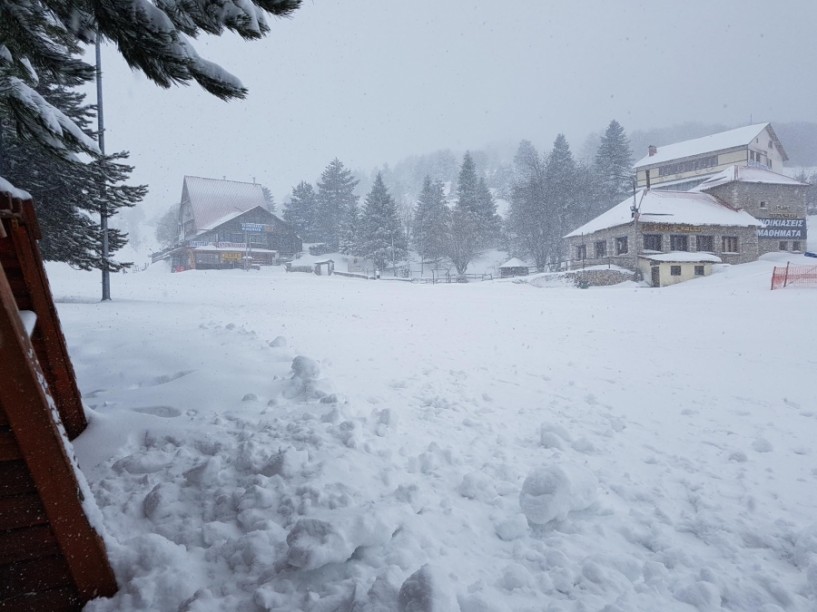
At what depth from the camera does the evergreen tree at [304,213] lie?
→ 60.0 m

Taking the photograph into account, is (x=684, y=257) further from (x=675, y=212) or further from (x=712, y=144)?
(x=712, y=144)

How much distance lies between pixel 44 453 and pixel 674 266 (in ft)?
118

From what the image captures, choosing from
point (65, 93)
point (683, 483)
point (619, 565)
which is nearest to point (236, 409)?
point (619, 565)

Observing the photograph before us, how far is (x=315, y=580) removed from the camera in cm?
219

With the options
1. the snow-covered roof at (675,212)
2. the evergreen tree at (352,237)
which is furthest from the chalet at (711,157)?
the evergreen tree at (352,237)

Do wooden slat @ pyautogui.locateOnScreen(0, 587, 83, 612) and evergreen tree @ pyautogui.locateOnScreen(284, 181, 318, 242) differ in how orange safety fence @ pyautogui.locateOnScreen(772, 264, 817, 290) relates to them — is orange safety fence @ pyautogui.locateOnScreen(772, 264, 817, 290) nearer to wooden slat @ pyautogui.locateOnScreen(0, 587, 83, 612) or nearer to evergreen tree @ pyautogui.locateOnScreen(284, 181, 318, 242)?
wooden slat @ pyautogui.locateOnScreen(0, 587, 83, 612)

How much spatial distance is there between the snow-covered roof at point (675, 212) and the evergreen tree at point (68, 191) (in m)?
33.1

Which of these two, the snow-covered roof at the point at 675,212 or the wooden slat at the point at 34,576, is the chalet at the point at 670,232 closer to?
the snow-covered roof at the point at 675,212

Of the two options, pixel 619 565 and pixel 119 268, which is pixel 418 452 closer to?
pixel 619 565

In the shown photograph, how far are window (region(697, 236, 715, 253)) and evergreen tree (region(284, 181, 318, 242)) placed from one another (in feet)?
151

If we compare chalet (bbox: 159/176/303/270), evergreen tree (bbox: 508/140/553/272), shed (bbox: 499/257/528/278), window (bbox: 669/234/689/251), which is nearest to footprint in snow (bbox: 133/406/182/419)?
window (bbox: 669/234/689/251)

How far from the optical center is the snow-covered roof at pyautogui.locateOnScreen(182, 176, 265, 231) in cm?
4841

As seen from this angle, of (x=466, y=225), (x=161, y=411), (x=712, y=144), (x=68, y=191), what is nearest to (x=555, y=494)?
(x=161, y=411)

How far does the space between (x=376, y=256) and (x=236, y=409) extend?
46.1 m
